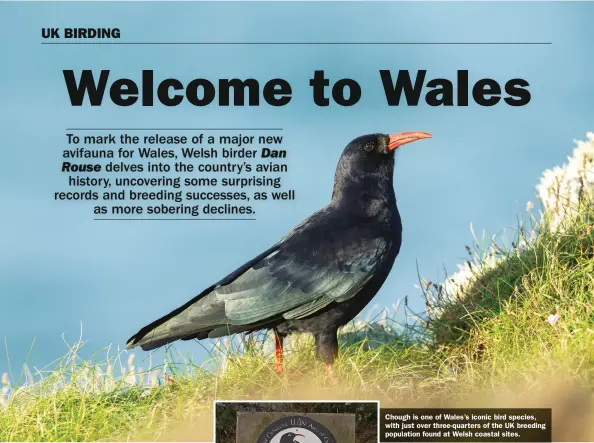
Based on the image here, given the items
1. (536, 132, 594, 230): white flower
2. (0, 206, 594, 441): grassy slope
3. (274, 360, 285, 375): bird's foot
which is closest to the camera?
(0, 206, 594, 441): grassy slope

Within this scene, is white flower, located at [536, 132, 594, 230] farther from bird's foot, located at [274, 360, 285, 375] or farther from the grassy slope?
bird's foot, located at [274, 360, 285, 375]

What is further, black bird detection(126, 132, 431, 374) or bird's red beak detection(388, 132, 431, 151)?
bird's red beak detection(388, 132, 431, 151)

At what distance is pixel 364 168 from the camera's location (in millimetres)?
4785

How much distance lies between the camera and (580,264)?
488 centimetres

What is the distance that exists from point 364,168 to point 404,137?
33cm

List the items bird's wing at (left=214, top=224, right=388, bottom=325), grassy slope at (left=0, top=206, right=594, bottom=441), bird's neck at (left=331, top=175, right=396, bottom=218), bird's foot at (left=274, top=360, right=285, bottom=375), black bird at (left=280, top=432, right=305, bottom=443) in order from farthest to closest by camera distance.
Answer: bird's neck at (left=331, top=175, right=396, bottom=218) → bird's foot at (left=274, top=360, right=285, bottom=375) → bird's wing at (left=214, top=224, right=388, bottom=325) → grassy slope at (left=0, top=206, right=594, bottom=441) → black bird at (left=280, top=432, right=305, bottom=443)

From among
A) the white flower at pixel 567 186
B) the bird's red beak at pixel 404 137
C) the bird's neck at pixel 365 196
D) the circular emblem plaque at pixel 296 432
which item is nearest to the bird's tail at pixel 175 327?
the circular emblem plaque at pixel 296 432

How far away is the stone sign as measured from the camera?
402 cm

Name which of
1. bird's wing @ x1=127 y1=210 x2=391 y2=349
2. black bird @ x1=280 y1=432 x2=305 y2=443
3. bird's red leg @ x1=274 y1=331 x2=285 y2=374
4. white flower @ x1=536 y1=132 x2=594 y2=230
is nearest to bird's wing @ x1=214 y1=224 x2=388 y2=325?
bird's wing @ x1=127 y1=210 x2=391 y2=349

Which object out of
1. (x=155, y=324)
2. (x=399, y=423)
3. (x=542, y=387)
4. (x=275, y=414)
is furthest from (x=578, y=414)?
(x=155, y=324)

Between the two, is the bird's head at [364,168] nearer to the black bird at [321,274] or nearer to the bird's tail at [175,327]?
the black bird at [321,274]

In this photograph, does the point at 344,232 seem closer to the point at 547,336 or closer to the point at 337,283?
the point at 337,283

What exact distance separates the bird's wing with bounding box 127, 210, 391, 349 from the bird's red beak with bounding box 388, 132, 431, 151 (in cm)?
49

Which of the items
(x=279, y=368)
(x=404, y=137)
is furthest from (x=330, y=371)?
(x=404, y=137)
